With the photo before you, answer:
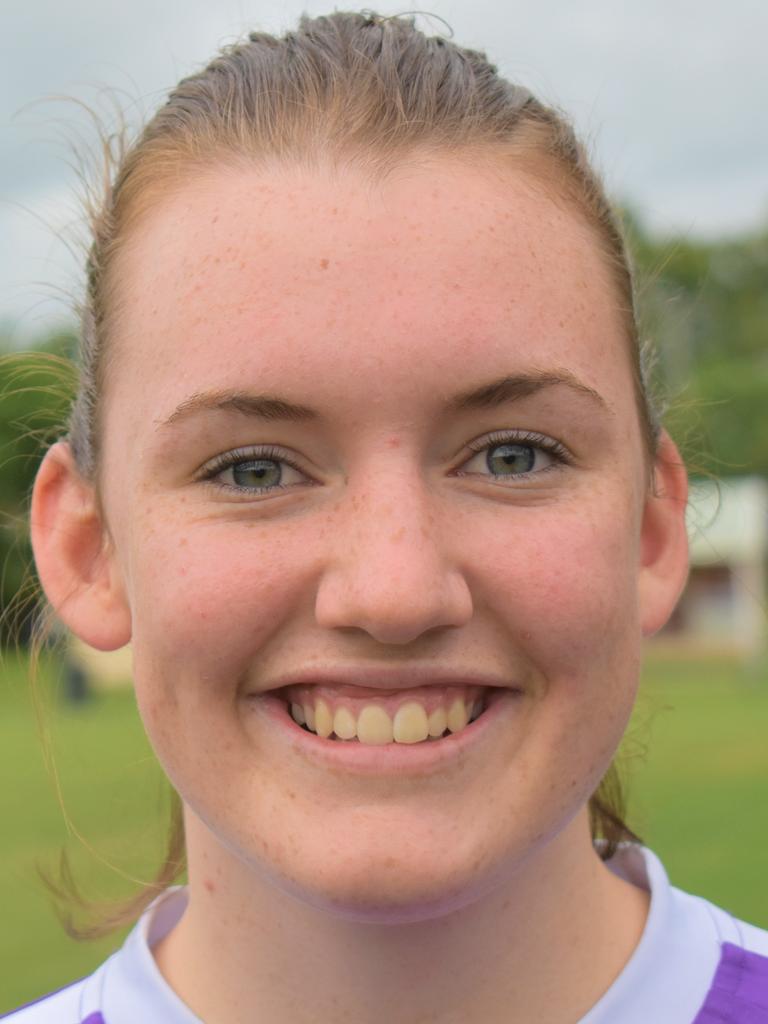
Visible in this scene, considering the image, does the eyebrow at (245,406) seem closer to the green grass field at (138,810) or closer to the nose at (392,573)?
the nose at (392,573)

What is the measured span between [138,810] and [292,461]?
8.60 meters

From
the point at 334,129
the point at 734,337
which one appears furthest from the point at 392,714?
the point at 734,337

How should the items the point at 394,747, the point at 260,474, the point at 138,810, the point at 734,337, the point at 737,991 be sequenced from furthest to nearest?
the point at 734,337 < the point at 138,810 < the point at 737,991 < the point at 260,474 < the point at 394,747

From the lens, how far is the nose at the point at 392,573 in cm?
181

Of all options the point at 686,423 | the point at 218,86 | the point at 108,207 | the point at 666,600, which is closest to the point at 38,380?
the point at 108,207

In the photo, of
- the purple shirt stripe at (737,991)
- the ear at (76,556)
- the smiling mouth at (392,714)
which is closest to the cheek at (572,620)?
the smiling mouth at (392,714)

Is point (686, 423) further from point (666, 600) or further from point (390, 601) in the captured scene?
point (390, 601)

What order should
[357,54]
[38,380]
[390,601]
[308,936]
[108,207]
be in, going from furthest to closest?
[38,380], [108,207], [357,54], [308,936], [390,601]

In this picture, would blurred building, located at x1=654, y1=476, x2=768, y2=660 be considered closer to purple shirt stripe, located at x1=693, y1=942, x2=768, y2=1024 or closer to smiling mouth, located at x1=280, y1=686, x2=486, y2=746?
purple shirt stripe, located at x1=693, y1=942, x2=768, y2=1024

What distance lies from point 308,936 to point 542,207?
1172mm

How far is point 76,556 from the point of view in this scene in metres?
2.44

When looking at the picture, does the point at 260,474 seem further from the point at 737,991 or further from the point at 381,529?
the point at 737,991

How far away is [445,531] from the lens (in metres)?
1.90

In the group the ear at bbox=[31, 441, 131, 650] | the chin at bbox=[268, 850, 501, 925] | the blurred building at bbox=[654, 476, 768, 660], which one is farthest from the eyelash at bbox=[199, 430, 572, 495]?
the blurred building at bbox=[654, 476, 768, 660]
